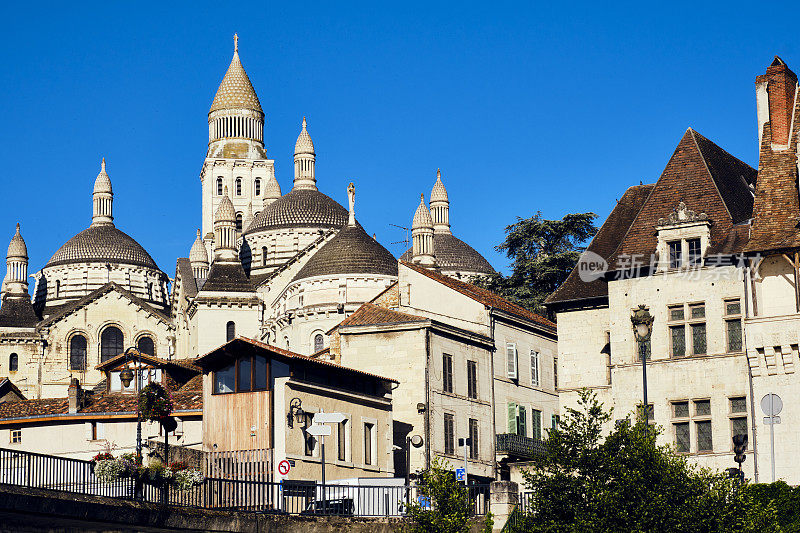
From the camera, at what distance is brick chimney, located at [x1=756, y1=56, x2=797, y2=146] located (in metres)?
51.9

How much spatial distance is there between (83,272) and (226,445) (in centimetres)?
9313

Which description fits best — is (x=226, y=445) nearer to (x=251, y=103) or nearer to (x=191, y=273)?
(x=191, y=273)

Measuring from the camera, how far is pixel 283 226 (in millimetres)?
130750

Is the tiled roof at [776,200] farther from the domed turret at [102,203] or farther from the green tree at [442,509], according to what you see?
the domed turret at [102,203]

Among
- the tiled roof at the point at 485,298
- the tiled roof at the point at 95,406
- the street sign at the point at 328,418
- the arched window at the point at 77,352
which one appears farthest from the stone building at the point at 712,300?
the arched window at the point at 77,352

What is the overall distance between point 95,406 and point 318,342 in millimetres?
35999

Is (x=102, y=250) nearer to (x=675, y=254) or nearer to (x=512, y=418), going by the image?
(x=512, y=418)

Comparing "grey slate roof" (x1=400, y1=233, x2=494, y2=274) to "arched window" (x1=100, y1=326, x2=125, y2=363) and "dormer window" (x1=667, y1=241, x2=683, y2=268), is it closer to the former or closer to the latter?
"arched window" (x1=100, y1=326, x2=125, y2=363)

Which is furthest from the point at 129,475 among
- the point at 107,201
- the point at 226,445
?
the point at 107,201

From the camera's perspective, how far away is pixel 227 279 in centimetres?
12050

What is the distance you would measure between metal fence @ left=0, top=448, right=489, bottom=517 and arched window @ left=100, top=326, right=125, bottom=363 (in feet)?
279

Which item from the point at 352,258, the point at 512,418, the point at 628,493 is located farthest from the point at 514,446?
the point at 352,258

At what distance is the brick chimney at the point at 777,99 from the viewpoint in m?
51.9

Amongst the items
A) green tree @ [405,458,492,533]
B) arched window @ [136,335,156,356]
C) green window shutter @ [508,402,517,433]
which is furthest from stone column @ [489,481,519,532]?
arched window @ [136,335,156,356]
